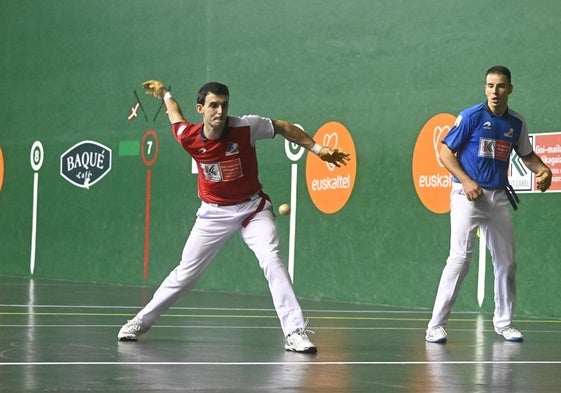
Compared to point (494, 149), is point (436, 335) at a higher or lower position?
lower

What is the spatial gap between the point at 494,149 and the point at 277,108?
4.32m

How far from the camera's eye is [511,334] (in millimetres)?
6863

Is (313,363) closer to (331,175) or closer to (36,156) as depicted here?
(331,175)

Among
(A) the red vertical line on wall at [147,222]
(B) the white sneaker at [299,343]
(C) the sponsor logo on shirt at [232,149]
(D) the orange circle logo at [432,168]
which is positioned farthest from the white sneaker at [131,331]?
(A) the red vertical line on wall at [147,222]

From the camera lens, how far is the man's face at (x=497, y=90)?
22.1 ft

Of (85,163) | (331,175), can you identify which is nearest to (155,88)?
(331,175)

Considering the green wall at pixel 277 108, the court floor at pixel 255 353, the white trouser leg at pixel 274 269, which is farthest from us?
the green wall at pixel 277 108

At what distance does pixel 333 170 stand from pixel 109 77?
328 centimetres

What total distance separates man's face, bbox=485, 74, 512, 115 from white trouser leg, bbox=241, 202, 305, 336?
4.74ft

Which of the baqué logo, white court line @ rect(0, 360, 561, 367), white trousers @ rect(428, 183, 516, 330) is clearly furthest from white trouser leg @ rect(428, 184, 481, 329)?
the baqué logo

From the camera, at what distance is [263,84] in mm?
11062

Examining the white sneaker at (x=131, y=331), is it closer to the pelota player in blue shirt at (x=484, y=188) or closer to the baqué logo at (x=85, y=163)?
the pelota player in blue shirt at (x=484, y=188)

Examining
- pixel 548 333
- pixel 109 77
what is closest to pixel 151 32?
pixel 109 77

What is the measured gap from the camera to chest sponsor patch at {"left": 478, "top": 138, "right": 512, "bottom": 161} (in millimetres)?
6789
